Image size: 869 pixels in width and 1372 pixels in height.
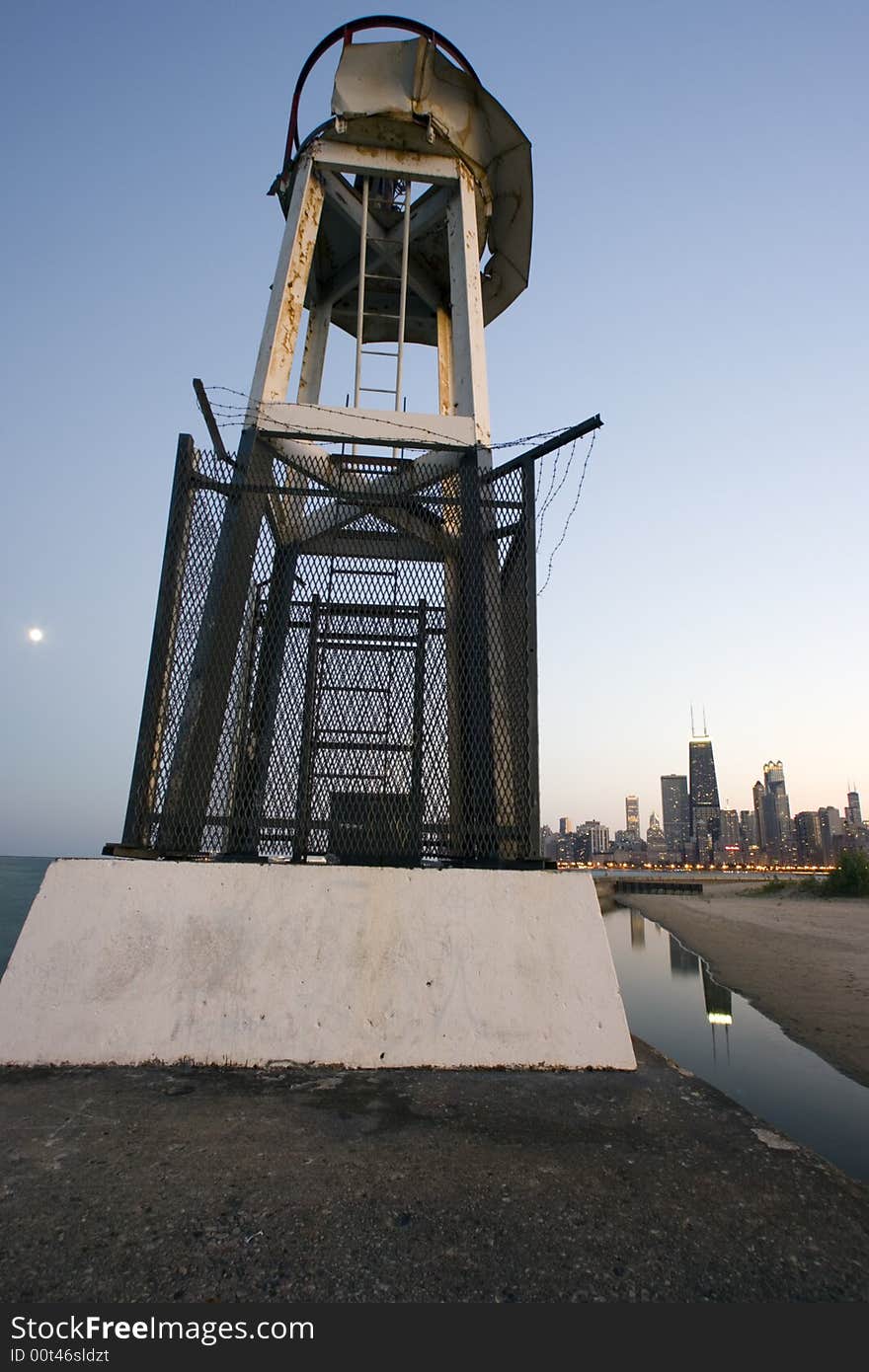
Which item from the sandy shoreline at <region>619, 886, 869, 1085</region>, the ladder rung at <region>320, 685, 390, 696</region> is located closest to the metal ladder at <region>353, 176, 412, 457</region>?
the ladder rung at <region>320, 685, 390, 696</region>

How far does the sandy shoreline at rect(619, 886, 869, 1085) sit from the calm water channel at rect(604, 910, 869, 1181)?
411 millimetres

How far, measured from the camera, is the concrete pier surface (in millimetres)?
1951

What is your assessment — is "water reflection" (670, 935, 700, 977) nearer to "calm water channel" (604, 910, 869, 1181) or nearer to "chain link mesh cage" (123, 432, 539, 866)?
"calm water channel" (604, 910, 869, 1181)

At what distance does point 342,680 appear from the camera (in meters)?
5.62

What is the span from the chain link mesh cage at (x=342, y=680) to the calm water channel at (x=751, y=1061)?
3.51 m

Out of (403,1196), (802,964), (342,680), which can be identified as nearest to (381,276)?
(342,680)

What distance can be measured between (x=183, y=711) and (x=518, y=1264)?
433 centimetres

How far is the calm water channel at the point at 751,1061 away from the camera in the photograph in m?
5.73

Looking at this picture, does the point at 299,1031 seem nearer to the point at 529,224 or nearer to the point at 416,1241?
the point at 416,1241

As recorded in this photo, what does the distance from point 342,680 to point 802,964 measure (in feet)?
58.1

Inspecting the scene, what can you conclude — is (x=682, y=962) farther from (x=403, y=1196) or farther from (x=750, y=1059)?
(x=403, y=1196)

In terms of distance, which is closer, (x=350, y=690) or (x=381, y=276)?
(x=350, y=690)

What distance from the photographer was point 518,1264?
203 cm

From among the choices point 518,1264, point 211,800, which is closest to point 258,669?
point 211,800
